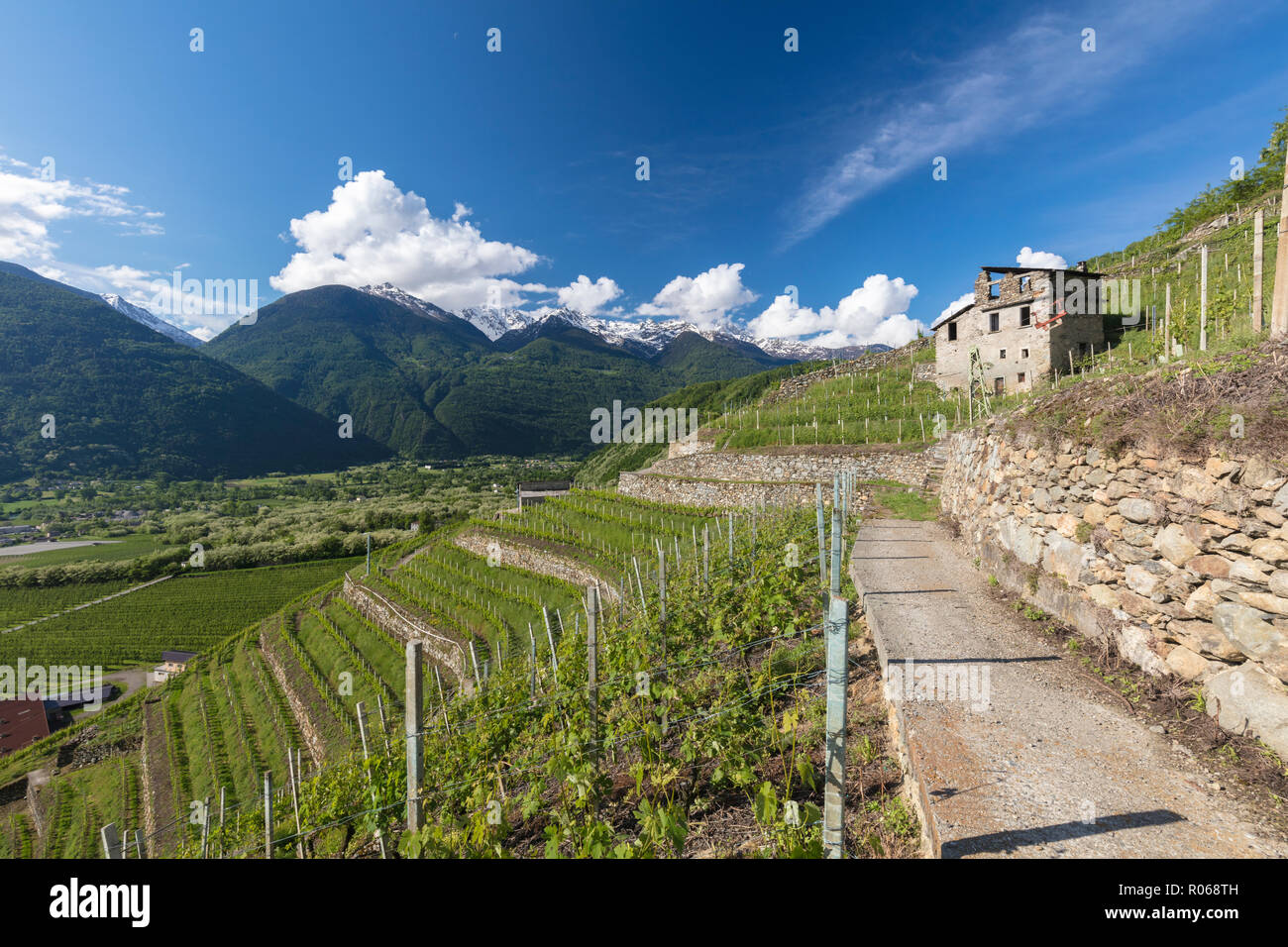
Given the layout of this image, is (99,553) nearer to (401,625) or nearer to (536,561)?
(401,625)

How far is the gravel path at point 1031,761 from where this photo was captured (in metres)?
3.25

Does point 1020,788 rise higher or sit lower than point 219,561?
higher

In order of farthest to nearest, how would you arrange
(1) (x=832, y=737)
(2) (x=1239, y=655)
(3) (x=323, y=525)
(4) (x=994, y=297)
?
(3) (x=323, y=525) → (4) (x=994, y=297) → (2) (x=1239, y=655) → (1) (x=832, y=737)

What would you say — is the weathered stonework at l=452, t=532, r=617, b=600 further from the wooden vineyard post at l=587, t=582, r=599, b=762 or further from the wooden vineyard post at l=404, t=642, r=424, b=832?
the wooden vineyard post at l=404, t=642, r=424, b=832

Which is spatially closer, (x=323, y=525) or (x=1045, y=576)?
(x=1045, y=576)

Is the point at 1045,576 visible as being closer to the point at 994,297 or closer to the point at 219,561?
the point at 994,297

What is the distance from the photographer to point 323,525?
7288 cm

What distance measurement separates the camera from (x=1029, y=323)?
2786 cm

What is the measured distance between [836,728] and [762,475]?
1039 inches

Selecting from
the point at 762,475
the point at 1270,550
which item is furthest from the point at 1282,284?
the point at 762,475

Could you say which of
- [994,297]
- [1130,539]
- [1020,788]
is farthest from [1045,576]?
[994,297]
